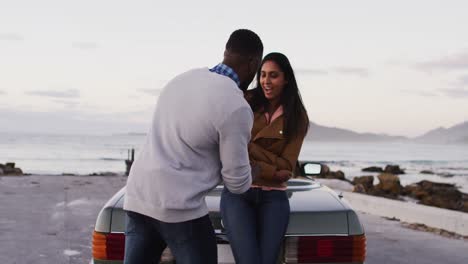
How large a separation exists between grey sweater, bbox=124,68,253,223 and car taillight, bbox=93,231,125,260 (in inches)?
37.1

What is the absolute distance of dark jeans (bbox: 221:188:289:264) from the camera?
3078 mm

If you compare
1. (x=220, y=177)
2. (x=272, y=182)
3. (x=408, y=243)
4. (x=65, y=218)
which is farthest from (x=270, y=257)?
(x=65, y=218)

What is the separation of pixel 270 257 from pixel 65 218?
26.0 ft

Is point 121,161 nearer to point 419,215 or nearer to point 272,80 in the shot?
point 419,215

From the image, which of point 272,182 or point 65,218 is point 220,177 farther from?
point 65,218

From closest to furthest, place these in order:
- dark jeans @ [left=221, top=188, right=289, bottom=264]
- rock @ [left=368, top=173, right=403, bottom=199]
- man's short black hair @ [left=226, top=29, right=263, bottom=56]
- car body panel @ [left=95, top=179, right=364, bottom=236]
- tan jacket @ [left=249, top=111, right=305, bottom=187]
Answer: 1. man's short black hair @ [left=226, top=29, right=263, bottom=56]
2. dark jeans @ [left=221, top=188, right=289, bottom=264]
3. tan jacket @ [left=249, top=111, right=305, bottom=187]
4. car body panel @ [left=95, top=179, right=364, bottom=236]
5. rock @ [left=368, top=173, right=403, bottom=199]

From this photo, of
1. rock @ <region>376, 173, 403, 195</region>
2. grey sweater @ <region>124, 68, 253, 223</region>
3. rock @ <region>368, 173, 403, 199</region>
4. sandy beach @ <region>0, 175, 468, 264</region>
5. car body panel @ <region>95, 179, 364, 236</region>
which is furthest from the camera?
rock @ <region>376, 173, 403, 195</region>

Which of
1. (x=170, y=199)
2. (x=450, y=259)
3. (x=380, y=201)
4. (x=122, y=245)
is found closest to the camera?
(x=170, y=199)

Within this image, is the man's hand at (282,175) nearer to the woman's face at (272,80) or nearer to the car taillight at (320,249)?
the car taillight at (320,249)

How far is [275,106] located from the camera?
3.46 m

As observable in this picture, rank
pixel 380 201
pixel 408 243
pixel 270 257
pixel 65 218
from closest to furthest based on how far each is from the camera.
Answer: pixel 270 257
pixel 408 243
pixel 65 218
pixel 380 201

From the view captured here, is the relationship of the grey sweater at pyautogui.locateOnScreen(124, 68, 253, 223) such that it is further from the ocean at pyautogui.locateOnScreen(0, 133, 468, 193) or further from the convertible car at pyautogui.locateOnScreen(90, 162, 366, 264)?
the ocean at pyautogui.locateOnScreen(0, 133, 468, 193)

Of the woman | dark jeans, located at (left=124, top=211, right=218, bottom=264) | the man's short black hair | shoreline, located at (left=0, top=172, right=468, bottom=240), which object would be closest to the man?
dark jeans, located at (left=124, top=211, right=218, bottom=264)

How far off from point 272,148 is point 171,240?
3.37ft
